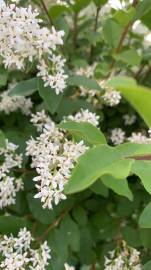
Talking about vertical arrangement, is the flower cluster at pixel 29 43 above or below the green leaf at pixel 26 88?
below

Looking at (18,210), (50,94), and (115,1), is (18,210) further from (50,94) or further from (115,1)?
(115,1)

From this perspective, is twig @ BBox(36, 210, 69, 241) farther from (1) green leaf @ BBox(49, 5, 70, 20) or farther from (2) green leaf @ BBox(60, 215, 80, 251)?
(1) green leaf @ BBox(49, 5, 70, 20)

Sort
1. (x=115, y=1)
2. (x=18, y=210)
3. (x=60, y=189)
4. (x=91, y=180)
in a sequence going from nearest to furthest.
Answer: (x=91, y=180) < (x=60, y=189) < (x=18, y=210) < (x=115, y=1)

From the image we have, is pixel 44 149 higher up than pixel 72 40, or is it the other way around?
pixel 72 40

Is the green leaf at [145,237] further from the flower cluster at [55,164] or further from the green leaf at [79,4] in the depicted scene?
the green leaf at [79,4]

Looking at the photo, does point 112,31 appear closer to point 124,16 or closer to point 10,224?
point 124,16

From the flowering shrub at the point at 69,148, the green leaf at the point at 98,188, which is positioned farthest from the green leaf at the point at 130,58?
the green leaf at the point at 98,188

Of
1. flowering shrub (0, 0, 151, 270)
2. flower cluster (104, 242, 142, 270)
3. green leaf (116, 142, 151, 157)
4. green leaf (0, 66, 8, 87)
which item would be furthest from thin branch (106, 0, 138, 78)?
green leaf (116, 142, 151, 157)

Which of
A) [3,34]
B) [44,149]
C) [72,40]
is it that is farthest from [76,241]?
[72,40]
